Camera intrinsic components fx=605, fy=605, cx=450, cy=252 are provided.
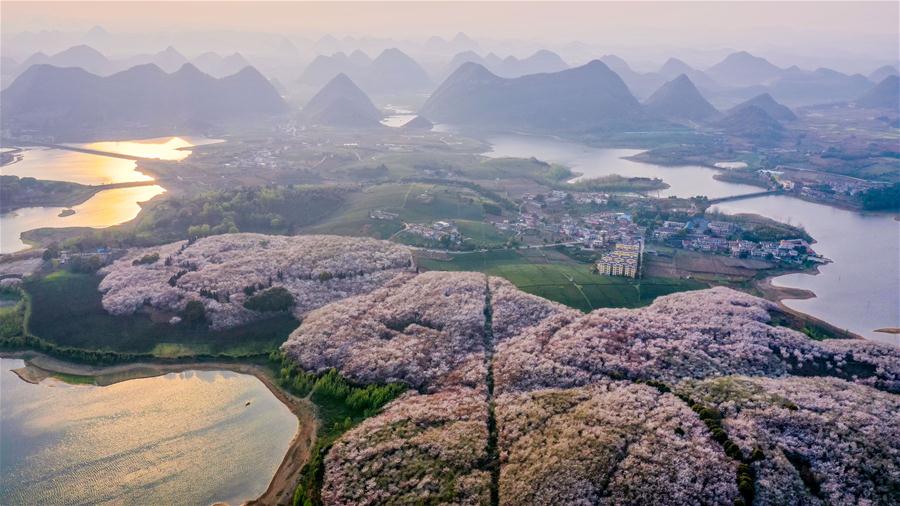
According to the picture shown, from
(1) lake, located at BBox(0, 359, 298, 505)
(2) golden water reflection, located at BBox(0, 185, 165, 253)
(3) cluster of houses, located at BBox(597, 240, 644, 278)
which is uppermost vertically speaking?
(2) golden water reflection, located at BBox(0, 185, 165, 253)

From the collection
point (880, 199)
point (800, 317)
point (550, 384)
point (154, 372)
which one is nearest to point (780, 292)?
point (800, 317)

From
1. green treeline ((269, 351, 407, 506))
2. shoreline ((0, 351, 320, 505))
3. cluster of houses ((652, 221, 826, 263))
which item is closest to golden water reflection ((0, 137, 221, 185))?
shoreline ((0, 351, 320, 505))

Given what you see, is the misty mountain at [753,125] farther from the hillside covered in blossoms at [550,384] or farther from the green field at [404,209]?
the hillside covered in blossoms at [550,384]

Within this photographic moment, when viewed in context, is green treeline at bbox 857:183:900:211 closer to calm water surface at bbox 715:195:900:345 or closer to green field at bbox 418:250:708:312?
calm water surface at bbox 715:195:900:345

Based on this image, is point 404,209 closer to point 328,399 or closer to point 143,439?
point 328,399

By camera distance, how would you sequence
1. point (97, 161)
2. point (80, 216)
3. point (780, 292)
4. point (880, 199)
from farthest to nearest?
point (97, 161)
point (880, 199)
point (80, 216)
point (780, 292)

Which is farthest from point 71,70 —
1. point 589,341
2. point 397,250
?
point 589,341
